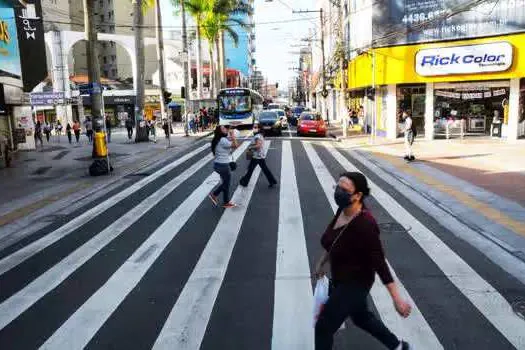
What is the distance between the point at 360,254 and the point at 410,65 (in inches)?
928

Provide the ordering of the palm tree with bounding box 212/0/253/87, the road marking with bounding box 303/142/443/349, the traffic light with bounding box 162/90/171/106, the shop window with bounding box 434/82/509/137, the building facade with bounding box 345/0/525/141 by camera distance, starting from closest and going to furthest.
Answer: the road marking with bounding box 303/142/443/349 < the building facade with bounding box 345/0/525/141 < the shop window with bounding box 434/82/509/137 < the traffic light with bounding box 162/90/171/106 < the palm tree with bounding box 212/0/253/87

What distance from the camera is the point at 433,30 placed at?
988 inches

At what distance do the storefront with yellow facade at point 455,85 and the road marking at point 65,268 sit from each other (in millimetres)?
16893

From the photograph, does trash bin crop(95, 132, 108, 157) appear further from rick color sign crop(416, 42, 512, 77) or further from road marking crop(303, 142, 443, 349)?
rick color sign crop(416, 42, 512, 77)

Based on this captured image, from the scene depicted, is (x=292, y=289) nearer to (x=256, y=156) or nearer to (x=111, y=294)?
(x=111, y=294)

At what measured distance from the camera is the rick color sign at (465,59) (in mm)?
22894

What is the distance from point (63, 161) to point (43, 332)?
18.0 m

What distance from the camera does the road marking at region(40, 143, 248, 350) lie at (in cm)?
500

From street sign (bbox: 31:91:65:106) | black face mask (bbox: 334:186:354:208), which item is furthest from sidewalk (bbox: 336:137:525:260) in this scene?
street sign (bbox: 31:91:65:106)

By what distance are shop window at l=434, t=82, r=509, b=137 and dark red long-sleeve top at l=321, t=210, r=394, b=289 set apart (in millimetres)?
22186

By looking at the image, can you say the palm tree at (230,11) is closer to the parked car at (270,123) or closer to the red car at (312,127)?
the parked car at (270,123)

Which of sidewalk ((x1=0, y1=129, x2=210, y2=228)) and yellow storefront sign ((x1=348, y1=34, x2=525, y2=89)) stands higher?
yellow storefront sign ((x1=348, y1=34, x2=525, y2=89))

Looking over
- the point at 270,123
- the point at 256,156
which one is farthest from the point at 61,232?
the point at 270,123

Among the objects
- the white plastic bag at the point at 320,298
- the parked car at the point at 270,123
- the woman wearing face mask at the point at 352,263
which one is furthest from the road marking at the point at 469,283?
the parked car at the point at 270,123
